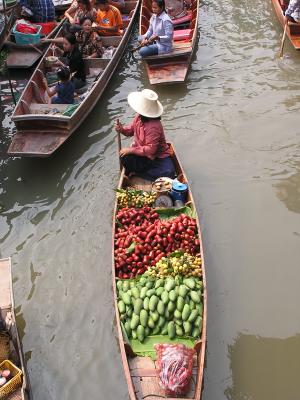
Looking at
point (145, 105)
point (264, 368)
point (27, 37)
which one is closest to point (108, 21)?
point (27, 37)

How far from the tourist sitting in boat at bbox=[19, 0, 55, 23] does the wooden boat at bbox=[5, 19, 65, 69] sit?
2.15 ft

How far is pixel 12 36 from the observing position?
33.7 ft

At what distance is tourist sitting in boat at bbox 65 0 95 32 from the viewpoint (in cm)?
907

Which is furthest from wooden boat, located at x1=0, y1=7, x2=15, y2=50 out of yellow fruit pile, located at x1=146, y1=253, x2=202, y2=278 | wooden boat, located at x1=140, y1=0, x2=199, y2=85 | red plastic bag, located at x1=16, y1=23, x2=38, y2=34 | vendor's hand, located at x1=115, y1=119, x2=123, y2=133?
yellow fruit pile, located at x1=146, y1=253, x2=202, y2=278

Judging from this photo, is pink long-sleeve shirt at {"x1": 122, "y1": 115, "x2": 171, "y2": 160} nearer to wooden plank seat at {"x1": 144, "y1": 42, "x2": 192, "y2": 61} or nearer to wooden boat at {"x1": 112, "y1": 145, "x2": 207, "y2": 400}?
wooden boat at {"x1": 112, "y1": 145, "x2": 207, "y2": 400}

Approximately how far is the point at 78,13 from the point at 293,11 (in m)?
4.81

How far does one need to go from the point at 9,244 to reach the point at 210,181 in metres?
3.31

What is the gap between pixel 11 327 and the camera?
180 inches

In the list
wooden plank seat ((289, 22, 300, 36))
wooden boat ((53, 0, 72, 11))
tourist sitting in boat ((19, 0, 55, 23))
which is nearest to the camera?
wooden plank seat ((289, 22, 300, 36))

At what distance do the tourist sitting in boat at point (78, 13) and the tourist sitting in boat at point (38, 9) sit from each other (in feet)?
1.66

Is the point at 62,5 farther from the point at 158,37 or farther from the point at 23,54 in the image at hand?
the point at 158,37

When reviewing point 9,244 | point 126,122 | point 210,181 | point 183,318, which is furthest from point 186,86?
point 183,318

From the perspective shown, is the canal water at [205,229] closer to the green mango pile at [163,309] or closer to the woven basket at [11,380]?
the green mango pile at [163,309]

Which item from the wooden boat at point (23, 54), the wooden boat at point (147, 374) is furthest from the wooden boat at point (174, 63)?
the wooden boat at point (147, 374)
